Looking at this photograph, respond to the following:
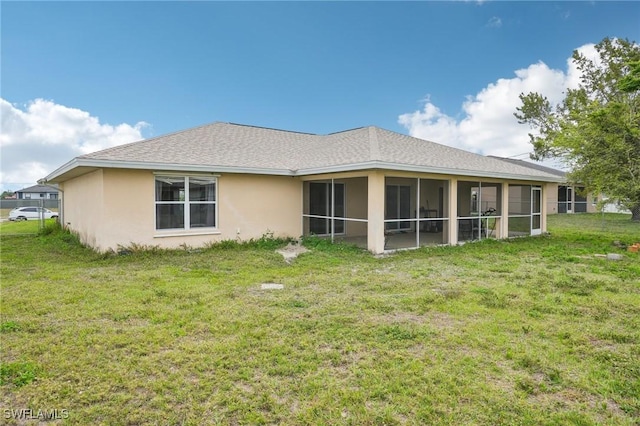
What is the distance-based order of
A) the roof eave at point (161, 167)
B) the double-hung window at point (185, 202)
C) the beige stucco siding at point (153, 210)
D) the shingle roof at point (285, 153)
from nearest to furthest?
the roof eave at point (161, 167), the beige stucco siding at point (153, 210), the shingle roof at point (285, 153), the double-hung window at point (185, 202)

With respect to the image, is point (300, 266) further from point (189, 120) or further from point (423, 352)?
point (189, 120)

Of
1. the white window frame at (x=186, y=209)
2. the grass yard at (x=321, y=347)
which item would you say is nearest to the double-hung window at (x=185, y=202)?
the white window frame at (x=186, y=209)

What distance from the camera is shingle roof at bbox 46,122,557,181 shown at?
9.28 meters

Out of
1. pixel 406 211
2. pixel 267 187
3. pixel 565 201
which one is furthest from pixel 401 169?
pixel 565 201

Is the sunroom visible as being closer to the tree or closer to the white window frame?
the tree

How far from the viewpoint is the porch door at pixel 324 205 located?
12.8 metres

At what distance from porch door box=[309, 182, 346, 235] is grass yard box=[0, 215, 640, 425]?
217 inches

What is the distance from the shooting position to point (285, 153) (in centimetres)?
1288

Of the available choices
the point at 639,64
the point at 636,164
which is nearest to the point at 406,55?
the point at 639,64

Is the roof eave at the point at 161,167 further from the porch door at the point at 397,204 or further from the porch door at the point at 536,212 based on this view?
the porch door at the point at 536,212

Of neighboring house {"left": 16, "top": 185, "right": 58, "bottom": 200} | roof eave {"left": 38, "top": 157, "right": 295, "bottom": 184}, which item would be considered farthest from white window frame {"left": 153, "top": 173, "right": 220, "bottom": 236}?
neighboring house {"left": 16, "top": 185, "right": 58, "bottom": 200}

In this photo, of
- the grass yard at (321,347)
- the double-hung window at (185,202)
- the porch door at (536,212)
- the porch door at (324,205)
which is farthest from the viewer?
the porch door at (536,212)

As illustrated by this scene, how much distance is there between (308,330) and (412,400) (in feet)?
5.57

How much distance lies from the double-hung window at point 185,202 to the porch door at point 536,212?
1219cm
